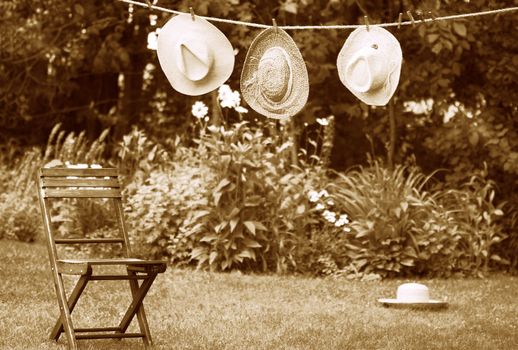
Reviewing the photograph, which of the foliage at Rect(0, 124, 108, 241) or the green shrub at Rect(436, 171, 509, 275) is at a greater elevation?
the foliage at Rect(0, 124, 108, 241)

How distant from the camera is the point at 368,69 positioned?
661 cm

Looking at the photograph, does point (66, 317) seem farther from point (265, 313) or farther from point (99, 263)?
point (265, 313)

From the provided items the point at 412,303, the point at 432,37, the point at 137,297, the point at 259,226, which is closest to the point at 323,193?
the point at 259,226

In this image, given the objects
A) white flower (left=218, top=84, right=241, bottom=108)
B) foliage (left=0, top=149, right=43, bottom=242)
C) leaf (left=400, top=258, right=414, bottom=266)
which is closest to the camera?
leaf (left=400, top=258, right=414, bottom=266)

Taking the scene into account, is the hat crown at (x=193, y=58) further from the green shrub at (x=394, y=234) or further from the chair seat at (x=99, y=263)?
the green shrub at (x=394, y=234)

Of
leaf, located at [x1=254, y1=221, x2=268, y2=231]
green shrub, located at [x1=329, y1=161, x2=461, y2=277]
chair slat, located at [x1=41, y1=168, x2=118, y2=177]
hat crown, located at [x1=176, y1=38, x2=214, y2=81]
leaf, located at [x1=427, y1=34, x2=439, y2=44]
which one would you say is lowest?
green shrub, located at [x1=329, y1=161, x2=461, y2=277]

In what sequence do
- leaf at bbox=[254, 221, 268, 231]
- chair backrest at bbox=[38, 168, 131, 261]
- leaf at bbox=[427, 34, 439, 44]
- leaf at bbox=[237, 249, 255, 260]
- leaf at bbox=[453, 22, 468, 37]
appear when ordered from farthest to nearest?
leaf at bbox=[427, 34, 439, 44] → leaf at bbox=[453, 22, 468, 37] → leaf at bbox=[254, 221, 268, 231] → leaf at bbox=[237, 249, 255, 260] → chair backrest at bbox=[38, 168, 131, 261]

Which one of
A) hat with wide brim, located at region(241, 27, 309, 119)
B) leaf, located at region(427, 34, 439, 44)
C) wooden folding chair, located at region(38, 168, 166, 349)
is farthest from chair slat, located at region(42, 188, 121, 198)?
leaf, located at region(427, 34, 439, 44)

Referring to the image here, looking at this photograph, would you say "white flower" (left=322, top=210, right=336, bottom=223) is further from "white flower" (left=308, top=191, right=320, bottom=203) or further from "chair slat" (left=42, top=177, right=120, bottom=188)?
"chair slat" (left=42, top=177, right=120, bottom=188)

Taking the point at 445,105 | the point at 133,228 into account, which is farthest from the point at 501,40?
the point at 133,228

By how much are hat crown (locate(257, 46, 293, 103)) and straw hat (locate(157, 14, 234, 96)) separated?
229 mm

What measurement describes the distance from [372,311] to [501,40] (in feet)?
19.6

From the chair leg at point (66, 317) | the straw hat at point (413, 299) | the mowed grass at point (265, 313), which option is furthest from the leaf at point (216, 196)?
the chair leg at point (66, 317)

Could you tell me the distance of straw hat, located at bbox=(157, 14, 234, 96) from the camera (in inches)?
256
